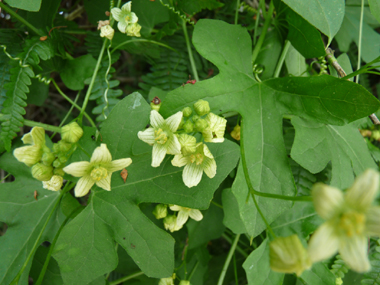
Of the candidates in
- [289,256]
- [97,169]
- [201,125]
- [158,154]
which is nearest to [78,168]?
[97,169]

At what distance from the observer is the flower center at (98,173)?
1385 mm

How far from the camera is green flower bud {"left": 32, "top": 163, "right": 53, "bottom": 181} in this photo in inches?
55.6

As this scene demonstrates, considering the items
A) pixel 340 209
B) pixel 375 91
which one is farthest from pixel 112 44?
pixel 375 91

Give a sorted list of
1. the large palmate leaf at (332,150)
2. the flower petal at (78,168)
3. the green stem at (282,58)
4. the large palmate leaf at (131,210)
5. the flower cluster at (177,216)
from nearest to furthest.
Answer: the flower petal at (78,168)
the large palmate leaf at (131,210)
the large palmate leaf at (332,150)
the flower cluster at (177,216)
the green stem at (282,58)

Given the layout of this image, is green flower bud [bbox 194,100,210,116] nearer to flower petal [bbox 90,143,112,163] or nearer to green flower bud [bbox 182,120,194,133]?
green flower bud [bbox 182,120,194,133]

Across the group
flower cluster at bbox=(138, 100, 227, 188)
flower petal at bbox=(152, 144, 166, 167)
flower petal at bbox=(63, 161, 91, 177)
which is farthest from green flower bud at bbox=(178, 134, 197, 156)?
flower petal at bbox=(63, 161, 91, 177)

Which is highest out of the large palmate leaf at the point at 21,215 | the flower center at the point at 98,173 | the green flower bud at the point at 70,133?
the green flower bud at the point at 70,133

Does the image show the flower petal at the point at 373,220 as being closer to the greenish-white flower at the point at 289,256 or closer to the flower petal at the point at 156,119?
the greenish-white flower at the point at 289,256

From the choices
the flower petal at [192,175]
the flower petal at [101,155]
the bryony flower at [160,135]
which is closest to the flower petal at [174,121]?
the bryony flower at [160,135]

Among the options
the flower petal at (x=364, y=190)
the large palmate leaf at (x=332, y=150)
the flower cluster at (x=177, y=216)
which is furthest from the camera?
the flower cluster at (x=177, y=216)

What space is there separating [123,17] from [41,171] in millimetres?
1153

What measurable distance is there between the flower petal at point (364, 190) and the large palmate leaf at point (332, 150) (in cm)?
74

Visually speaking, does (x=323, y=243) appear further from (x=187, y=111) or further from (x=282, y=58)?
(x=282, y=58)

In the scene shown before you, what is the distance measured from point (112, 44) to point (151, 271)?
1.60 meters
